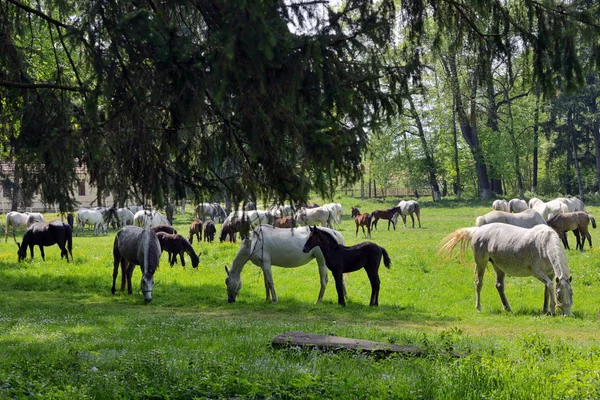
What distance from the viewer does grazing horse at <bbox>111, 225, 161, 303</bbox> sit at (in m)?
17.0

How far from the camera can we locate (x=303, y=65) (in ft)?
22.6

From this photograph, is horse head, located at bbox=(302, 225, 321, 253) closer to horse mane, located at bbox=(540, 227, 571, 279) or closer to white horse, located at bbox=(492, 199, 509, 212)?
horse mane, located at bbox=(540, 227, 571, 279)

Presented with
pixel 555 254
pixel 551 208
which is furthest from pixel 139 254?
pixel 551 208

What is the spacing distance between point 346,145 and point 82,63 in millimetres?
4011

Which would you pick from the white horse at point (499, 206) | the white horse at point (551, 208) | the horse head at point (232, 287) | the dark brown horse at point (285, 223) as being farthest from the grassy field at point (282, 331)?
the white horse at point (499, 206)

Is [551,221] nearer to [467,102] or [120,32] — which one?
[467,102]

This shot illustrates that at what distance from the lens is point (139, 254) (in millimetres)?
17734

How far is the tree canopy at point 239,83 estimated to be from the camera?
272 inches

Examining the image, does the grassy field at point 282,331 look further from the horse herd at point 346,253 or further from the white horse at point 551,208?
the white horse at point 551,208

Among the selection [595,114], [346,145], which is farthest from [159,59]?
[595,114]

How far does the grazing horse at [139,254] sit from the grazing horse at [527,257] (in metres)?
7.70

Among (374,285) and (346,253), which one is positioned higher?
(346,253)

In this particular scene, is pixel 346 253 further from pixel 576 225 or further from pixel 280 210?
pixel 576 225

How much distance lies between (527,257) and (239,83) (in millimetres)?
9823
